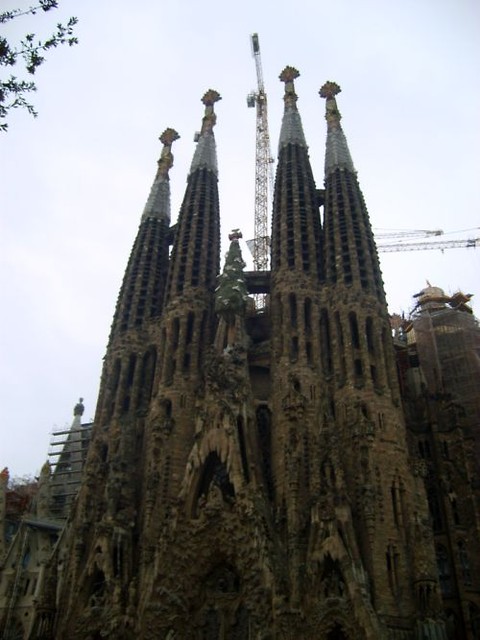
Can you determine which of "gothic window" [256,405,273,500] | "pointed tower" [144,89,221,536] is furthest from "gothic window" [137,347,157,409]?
"gothic window" [256,405,273,500]

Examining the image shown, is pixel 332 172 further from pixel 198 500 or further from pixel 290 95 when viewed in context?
pixel 198 500

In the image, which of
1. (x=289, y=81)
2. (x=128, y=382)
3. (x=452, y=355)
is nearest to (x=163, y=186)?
(x=289, y=81)

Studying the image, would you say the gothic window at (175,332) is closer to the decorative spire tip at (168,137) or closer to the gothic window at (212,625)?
the gothic window at (212,625)

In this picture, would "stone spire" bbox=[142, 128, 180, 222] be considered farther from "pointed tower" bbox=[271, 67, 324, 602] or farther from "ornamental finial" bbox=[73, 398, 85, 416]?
"ornamental finial" bbox=[73, 398, 85, 416]

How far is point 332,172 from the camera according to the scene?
123ft

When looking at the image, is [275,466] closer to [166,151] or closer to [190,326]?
[190,326]

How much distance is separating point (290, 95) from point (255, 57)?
26.5m

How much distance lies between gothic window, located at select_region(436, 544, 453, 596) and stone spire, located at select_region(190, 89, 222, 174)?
87.9ft

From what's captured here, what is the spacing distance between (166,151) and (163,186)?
12.9 feet

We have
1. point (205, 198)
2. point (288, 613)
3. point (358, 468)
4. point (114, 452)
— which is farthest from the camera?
point (205, 198)

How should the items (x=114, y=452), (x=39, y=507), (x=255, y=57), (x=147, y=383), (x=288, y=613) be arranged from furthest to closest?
(x=255, y=57) → (x=39, y=507) → (x=147, y=383) → (x=114, y=452) → (x=288, y=613)

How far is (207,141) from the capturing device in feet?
148

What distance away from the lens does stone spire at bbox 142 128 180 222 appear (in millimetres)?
41969

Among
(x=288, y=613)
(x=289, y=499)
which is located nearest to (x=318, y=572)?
(x=288, y=613)
